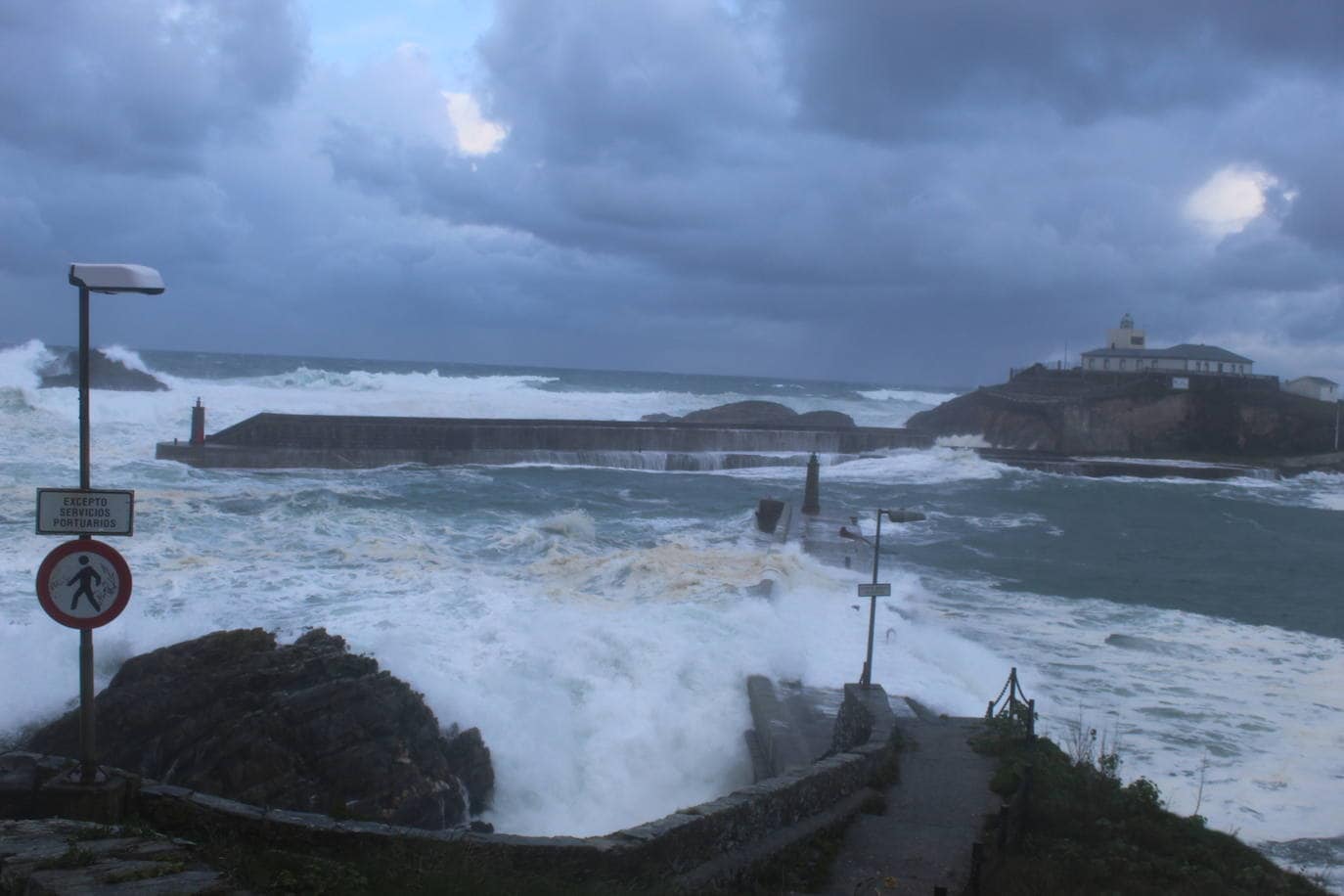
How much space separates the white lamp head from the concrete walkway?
222 inches

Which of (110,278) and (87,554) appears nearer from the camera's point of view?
(87,554)

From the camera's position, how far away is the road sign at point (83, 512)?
575 centimetres

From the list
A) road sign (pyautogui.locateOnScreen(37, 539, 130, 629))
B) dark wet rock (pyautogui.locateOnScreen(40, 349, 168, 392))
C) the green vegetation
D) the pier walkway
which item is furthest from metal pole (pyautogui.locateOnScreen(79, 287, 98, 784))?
dark wet rock (pyautogui.locateOnScreen(40, 349, 168, 392))

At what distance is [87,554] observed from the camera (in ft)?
18.6

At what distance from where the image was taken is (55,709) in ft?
40.3

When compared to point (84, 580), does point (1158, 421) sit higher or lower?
higher

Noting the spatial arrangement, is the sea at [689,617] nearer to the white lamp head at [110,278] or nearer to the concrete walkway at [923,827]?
the concrete walkway at [923,827]

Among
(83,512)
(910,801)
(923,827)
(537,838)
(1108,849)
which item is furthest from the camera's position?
(910,801)

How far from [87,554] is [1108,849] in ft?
21.9

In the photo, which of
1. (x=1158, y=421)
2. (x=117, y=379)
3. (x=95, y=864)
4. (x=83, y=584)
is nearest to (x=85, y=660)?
(x=83, y=584)

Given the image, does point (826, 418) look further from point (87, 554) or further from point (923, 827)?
point (87, 554)

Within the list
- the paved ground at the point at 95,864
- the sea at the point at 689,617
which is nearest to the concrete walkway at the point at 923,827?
the sea at the point at 689,617

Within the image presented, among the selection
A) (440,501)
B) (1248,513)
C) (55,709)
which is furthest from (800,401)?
(55,709)

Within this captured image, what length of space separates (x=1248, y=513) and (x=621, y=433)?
25.0m
